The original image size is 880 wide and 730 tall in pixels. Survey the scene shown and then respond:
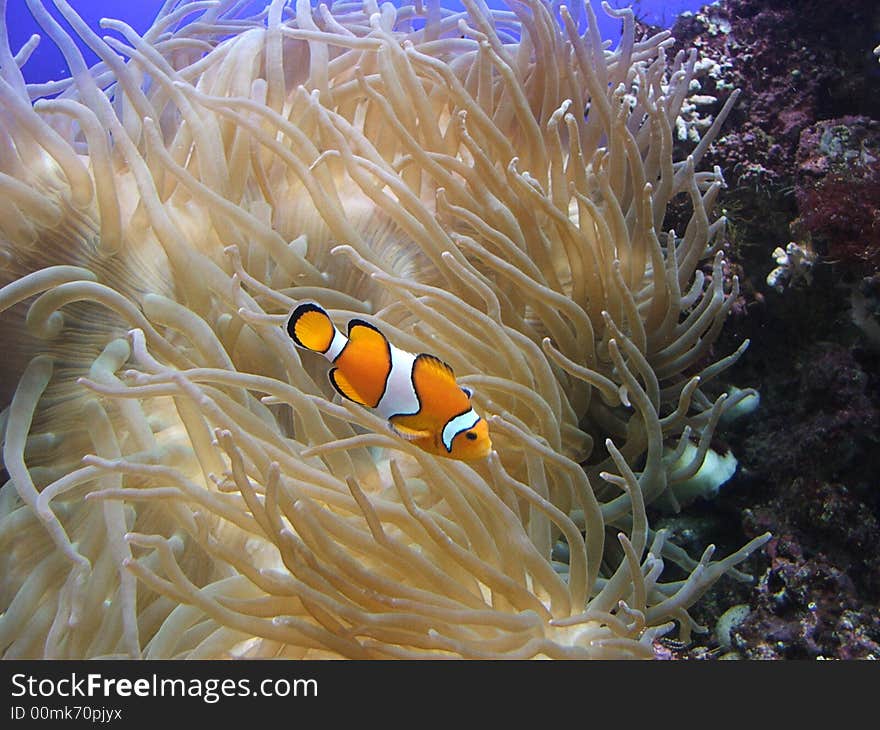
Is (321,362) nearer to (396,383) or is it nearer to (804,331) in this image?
(396,383)

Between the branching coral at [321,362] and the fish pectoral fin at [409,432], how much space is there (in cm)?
22

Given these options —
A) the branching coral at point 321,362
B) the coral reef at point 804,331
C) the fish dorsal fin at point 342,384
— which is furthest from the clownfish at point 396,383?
the coral reef at point 804,331

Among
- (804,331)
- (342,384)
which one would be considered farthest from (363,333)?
(804,331)

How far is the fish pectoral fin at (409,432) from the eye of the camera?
94cm

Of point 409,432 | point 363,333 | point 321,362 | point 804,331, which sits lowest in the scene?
point 804,331

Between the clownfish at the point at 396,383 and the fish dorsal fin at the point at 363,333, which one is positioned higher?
the fish dorsal fin at the point at 363,333

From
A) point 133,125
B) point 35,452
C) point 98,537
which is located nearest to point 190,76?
point 133,125

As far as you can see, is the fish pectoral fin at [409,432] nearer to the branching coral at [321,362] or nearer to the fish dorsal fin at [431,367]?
the fish dorsal fin at [431,367]

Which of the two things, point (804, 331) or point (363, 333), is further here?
point (804, 331)

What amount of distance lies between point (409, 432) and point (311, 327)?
0.19 m

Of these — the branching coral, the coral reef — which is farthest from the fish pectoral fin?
the coral reef

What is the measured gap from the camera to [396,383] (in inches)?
35.8
